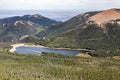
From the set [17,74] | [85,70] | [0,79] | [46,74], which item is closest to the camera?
[0,79]

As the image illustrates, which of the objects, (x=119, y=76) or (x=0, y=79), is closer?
(x=0, y=79)

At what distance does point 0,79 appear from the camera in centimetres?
12150

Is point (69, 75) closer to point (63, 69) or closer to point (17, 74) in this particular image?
point (63, 69)

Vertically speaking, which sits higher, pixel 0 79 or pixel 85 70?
pixel 0 79

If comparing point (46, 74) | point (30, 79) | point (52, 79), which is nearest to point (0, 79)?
point (30, 79)

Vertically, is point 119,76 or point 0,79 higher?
point 0,79

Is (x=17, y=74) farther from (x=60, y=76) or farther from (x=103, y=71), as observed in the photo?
(x=103, y=71)

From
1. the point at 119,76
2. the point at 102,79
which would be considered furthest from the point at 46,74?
the point at 119,76

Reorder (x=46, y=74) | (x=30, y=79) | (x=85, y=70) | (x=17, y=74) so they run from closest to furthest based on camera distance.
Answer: (x=30, y=79)
(x=17, y=74)
(x=46, y=74)
(x=85, y=70)

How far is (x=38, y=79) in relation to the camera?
155 meters

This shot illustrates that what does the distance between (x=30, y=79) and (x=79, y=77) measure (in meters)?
39.6

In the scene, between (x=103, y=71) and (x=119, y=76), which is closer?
(x=119, y=76)

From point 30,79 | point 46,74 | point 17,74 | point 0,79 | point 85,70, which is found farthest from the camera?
point 85,70

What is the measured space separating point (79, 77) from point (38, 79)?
1371 inches
